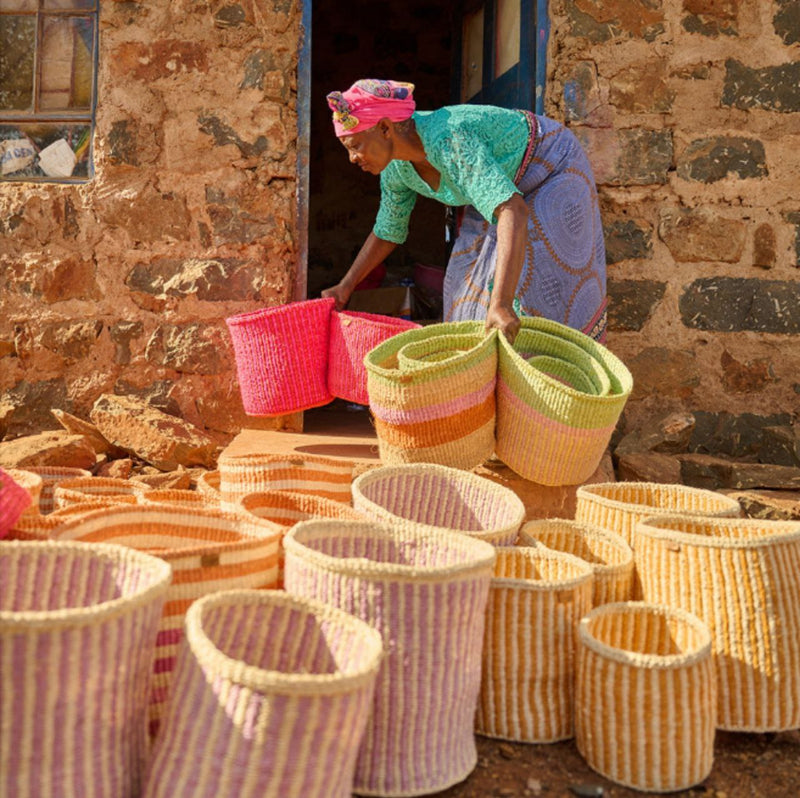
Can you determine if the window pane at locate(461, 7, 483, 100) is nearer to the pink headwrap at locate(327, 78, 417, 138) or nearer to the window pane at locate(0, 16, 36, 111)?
the pink headwrap at locate(327, 78, 417, 138)

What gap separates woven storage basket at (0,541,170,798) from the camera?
4.08 feet

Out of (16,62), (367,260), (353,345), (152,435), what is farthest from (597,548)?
(16,62)

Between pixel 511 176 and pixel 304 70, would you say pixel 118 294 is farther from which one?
pixel 511 176

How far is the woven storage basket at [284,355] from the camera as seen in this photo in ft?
10.4

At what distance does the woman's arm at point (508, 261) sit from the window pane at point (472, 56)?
2168 millimetres

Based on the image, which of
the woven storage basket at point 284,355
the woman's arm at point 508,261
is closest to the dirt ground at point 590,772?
the woman's arm at point 508,261

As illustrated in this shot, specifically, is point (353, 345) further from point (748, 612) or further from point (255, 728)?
point (255, 728)

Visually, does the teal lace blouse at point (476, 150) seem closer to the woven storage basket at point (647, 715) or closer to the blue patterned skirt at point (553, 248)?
the blue patterned skirt at point (553, 248)

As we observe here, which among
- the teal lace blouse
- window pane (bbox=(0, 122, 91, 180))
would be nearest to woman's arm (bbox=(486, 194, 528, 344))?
the teal lace blouse

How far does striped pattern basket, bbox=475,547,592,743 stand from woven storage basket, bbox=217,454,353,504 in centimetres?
76

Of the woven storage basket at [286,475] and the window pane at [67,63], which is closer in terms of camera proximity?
the woven storage basket at [286,475]

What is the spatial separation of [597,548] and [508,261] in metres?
0.91

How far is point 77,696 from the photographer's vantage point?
129cm

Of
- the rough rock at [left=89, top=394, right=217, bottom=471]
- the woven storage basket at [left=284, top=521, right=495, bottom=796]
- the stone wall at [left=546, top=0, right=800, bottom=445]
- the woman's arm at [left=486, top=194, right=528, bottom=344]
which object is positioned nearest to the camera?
the woven storage basket at [left=284, top=521, right=495, bottom=796]
